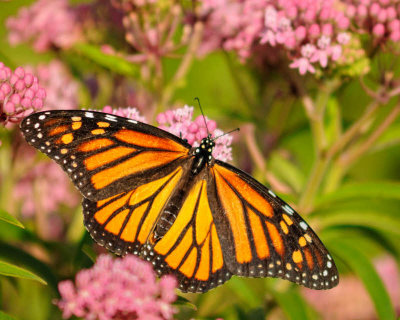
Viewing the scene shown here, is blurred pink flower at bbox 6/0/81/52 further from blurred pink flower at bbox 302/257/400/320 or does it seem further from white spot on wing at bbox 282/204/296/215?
blurred pink flower at bbox 302/257/400/320

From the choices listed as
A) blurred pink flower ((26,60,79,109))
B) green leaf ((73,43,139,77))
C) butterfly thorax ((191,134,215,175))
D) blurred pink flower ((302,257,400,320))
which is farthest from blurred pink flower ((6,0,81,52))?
blurred pink flower ((302,257,400,320))

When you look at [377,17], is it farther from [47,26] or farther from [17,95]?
[47,26]

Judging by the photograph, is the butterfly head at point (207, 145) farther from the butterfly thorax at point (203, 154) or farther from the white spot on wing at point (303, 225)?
the white spot on wing at point (303, 225)

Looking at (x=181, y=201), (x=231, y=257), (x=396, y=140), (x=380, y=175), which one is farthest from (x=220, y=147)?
(x=380, y=175)

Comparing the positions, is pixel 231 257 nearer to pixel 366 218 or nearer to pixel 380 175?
pixel 366 218

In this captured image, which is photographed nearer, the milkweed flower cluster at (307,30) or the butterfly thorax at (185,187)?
the butterfly thorax at (185,187)

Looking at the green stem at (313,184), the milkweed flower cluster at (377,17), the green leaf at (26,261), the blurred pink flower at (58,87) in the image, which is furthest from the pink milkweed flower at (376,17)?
the green leaf at (26,261)
